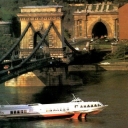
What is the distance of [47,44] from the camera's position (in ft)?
247

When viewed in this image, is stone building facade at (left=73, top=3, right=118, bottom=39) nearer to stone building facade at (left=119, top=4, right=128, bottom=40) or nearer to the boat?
stone building facade at (left=119, top=4, right=128, bottom=40)

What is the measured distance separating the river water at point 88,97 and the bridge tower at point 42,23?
3.60 m

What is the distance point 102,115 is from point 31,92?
1330 cm

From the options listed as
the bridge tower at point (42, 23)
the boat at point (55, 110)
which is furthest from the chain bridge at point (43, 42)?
the boat at point (55, 110)

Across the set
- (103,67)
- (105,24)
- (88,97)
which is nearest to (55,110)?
(88,97)

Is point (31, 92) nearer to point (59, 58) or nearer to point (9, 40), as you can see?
point (59, 58)

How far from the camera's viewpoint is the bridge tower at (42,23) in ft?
243

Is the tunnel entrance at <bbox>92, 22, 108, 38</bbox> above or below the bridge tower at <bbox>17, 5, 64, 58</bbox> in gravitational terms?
below

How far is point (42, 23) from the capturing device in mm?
74375

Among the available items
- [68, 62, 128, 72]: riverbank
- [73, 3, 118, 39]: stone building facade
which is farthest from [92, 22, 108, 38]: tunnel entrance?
[68, 62, 128, 72]: riverbank

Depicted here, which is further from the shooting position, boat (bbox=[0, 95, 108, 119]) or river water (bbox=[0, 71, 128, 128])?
boat (bbox=[0, 95, 108, 119])

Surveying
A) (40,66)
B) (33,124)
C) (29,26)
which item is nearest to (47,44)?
(29,26)

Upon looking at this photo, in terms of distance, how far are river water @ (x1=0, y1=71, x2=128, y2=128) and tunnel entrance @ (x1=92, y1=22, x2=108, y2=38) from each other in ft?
75.2

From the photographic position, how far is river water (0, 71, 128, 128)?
50344 mm
